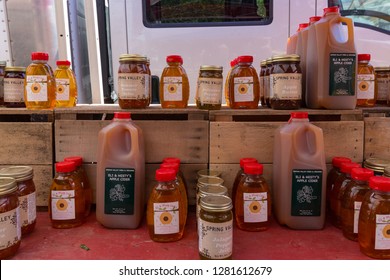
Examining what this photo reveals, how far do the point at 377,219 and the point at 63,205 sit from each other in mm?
1098

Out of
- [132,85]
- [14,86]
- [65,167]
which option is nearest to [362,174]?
[132,85]

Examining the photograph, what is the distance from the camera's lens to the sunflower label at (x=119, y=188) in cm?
145

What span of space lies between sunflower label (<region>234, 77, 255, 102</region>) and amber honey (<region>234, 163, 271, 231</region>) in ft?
1.08

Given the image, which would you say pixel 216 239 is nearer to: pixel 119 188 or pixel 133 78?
pixel 119 188

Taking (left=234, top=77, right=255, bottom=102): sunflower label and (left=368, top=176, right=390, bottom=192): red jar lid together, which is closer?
(left=368, top=176, right=390, bottom=192): red jar lid

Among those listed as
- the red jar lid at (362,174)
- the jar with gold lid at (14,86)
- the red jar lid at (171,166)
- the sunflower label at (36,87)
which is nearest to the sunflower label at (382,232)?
the red jar lid at (362,174)

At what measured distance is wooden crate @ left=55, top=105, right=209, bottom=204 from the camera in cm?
165

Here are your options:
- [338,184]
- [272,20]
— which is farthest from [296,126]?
[272,20]

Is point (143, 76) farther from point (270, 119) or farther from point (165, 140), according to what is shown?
point (270, 119)

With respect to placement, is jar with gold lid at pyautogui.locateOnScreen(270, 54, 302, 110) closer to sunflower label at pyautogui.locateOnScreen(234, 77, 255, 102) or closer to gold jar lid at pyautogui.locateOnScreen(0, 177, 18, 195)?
sunflower label at pyautogui.locateOnScreen(234, 77, 255, 102)

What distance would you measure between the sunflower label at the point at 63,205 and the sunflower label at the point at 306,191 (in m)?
0.83

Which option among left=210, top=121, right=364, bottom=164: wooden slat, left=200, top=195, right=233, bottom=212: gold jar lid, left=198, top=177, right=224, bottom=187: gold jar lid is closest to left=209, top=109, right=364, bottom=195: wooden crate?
left=210, top=121, right=364, bottom=164: wooden slat

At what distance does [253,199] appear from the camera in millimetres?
1449

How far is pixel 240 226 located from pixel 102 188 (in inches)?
21.4
